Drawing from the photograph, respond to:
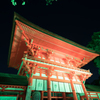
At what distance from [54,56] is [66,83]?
13.6ft

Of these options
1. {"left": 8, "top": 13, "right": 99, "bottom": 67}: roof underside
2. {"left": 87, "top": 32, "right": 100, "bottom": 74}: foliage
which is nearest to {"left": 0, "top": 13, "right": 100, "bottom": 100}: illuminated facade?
{"left": 8, "top": 13, "right": 99, "bottom": 67}: roof underside

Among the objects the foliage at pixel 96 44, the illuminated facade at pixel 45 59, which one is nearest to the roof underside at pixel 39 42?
the illuminated facade at pixel 45 59

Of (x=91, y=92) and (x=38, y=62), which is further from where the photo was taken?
(x=91, y=92)

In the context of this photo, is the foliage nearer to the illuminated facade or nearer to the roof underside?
the roof underside

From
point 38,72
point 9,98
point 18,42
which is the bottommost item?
point 9,98

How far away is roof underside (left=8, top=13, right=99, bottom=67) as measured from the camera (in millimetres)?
7549

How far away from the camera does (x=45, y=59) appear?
9.16 meters

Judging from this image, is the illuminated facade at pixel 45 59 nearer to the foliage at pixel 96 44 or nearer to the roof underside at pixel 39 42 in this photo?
the roof underside at pixel 39 42

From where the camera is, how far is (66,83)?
880 centimetres

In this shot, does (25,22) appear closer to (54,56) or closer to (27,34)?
(27,34)

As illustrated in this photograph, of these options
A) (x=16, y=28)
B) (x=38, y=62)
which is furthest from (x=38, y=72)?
(x=16, y=28)

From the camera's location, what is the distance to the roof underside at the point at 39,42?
755cm

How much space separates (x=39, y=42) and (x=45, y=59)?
246 cm

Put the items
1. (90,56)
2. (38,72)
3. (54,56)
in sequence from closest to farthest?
1. (38,72)
2. (54,56)
3. (90,56)
